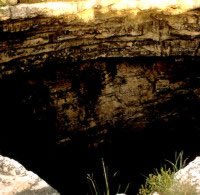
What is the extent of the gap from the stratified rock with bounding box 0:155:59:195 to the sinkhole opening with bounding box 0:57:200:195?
6.15 feet

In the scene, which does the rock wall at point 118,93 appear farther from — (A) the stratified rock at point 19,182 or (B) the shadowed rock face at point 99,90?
(A) the stratified rock at point 19,182

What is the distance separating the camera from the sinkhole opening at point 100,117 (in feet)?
10.8

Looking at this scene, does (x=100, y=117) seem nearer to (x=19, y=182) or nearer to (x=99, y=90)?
(x=99, y=90)

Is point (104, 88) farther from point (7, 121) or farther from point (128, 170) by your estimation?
point (128, 170)

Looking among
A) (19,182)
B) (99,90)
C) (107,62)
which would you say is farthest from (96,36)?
(19,182)

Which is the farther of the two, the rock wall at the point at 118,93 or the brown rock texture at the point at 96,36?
the rock wall at the point at 118,93

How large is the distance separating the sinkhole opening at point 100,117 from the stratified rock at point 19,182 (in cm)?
187

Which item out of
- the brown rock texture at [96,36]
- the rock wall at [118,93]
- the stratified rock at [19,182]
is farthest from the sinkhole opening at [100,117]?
the stratified rock at [19,182]

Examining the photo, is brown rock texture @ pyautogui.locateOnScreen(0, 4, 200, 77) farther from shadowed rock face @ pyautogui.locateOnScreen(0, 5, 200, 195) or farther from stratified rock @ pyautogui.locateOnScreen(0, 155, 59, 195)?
stratified rock @ pyautogui.locateOnScreen(0, 155, 59, 195)

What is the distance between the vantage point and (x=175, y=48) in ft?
9.95

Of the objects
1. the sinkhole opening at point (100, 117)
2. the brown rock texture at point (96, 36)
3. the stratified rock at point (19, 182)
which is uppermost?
the brown rock texture at point (96, 36)

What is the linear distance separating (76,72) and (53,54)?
1.91 ft

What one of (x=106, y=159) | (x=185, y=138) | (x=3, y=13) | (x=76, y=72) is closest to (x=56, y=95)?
(x=76, y=72)

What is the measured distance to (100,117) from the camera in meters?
3.84
